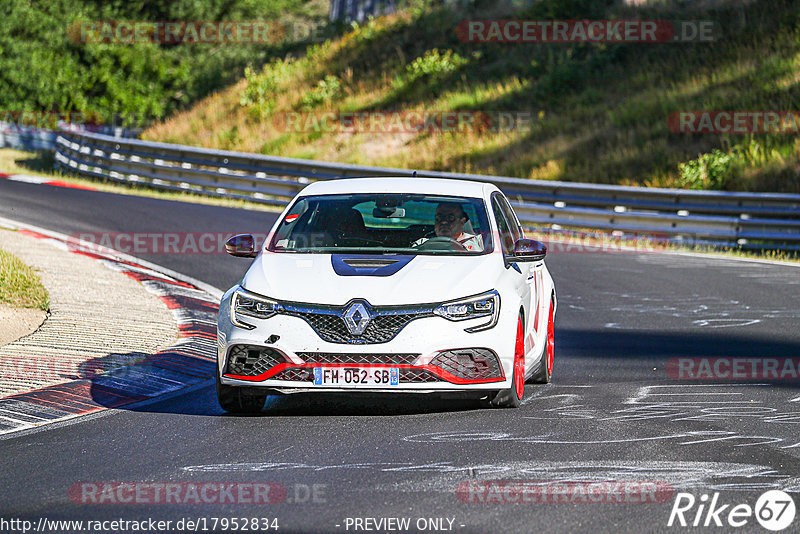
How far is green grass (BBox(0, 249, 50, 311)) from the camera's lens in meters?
12.1

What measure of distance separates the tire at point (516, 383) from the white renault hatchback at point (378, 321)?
10 mm

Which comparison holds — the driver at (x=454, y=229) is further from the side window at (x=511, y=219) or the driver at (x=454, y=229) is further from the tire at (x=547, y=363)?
the tire at (x=547, y=363)

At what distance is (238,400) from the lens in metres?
8.10

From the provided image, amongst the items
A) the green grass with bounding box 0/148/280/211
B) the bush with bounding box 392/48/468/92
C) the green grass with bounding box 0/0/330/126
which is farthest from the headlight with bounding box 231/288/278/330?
the green grass with bounding box 0/0/330/126

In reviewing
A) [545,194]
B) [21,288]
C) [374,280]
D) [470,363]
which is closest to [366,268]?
[374,280]

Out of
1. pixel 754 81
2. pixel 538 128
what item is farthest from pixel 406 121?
pixel 754 81

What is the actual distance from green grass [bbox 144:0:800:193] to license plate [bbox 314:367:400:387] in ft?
61.4

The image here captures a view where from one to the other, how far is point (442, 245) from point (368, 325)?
4.26ft

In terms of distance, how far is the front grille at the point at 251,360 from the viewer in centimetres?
782

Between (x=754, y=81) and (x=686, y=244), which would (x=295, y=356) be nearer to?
(x=686, y=244)

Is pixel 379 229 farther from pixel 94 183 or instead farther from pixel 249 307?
pixel 94 183

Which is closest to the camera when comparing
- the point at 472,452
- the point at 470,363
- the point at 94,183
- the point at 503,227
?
the point at 472,452

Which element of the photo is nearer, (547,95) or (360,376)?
(360,376)

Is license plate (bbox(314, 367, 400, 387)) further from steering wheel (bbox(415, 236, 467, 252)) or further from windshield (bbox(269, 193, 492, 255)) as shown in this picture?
steering wheel (bbox(415, 236, 467, 252))
